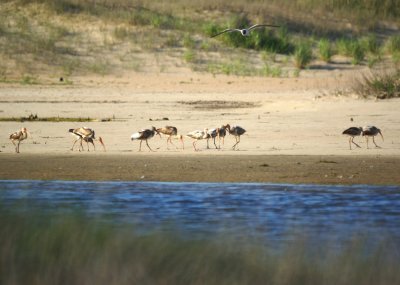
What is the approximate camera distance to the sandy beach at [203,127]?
14.5m

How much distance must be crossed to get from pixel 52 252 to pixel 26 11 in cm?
2622

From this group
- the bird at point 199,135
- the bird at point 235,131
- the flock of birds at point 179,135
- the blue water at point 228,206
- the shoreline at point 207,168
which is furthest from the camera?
the bird at point 235,131

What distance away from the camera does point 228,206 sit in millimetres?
11797

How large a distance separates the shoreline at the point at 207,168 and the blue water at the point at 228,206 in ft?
1.29

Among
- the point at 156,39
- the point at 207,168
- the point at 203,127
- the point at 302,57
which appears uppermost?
the point at 156,39

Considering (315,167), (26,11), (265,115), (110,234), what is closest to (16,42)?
(26,11)

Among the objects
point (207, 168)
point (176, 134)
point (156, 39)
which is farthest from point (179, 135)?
point (156, 39)

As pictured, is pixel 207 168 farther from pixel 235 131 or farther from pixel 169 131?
pixel 169 131

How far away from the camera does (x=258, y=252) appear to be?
323 inches

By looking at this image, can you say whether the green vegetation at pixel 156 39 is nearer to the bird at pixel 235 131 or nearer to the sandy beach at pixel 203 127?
the sandy beach at pixel 203 127

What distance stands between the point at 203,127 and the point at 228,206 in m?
7.12

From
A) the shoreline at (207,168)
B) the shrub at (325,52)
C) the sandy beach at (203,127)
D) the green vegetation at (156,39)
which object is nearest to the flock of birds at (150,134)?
Answer: the sandy beach at (203,127)

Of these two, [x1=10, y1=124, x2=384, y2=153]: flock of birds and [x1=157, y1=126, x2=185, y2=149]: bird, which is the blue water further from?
[x1=157, y1=126, x2=185, y2=149]: bird

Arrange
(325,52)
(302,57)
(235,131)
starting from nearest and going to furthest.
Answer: (235,131) < (302,57) < (325,52)
